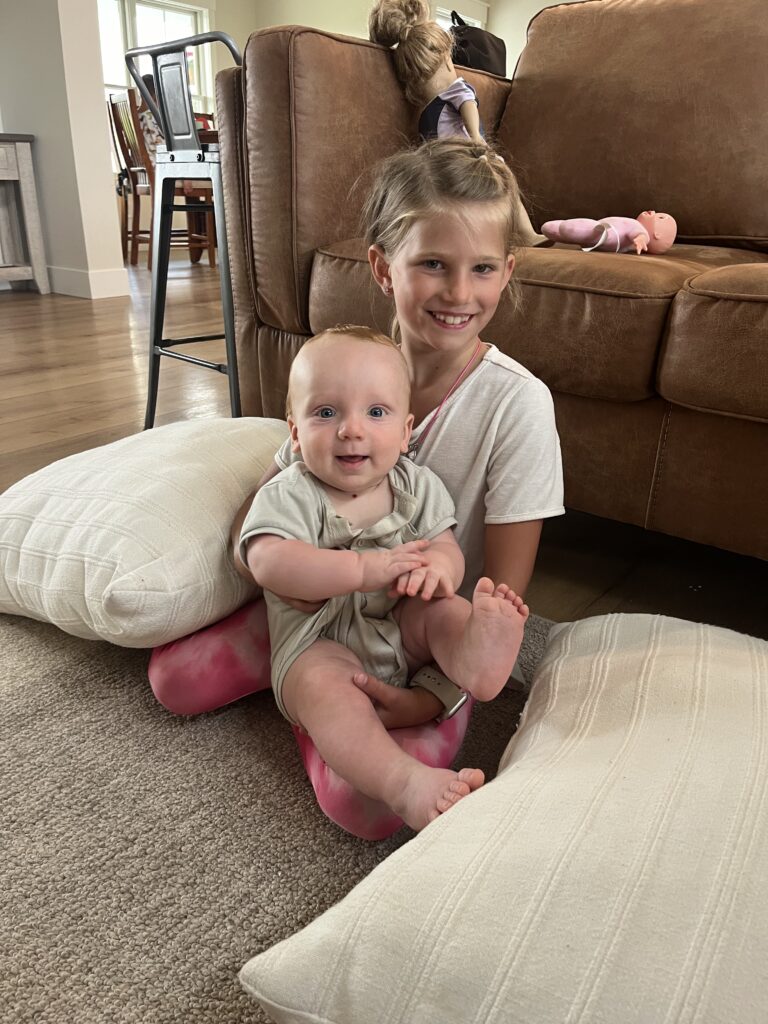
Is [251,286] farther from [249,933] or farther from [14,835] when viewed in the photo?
[249,933]

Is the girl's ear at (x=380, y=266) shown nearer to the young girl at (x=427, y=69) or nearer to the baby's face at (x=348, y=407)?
the baby's face at (x=348, y=407)

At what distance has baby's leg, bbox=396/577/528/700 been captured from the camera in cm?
72

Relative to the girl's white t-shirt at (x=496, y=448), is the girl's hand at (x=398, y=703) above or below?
below

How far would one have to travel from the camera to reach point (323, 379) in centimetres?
80

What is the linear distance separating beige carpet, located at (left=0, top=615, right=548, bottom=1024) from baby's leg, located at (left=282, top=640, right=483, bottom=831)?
83mm

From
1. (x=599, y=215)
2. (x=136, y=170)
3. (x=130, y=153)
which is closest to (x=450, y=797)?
(x=599, y=215)

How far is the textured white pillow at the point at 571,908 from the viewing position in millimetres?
447

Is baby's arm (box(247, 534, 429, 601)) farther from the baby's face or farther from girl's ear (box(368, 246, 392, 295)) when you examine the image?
girl's ear (box(368, 246, 392, 295))

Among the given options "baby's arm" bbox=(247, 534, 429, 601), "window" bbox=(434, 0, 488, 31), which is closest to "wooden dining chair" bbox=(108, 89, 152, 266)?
"window" bbox=(434, 0, 488, 31)

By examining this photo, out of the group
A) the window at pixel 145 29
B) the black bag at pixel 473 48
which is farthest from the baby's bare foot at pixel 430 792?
the window at pixel 145 29

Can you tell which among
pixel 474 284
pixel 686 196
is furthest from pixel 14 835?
pixel 686 196

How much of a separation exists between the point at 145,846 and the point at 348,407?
460 mm

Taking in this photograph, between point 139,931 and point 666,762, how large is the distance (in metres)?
0.44

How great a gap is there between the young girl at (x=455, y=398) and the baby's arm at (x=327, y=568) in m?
0.14
